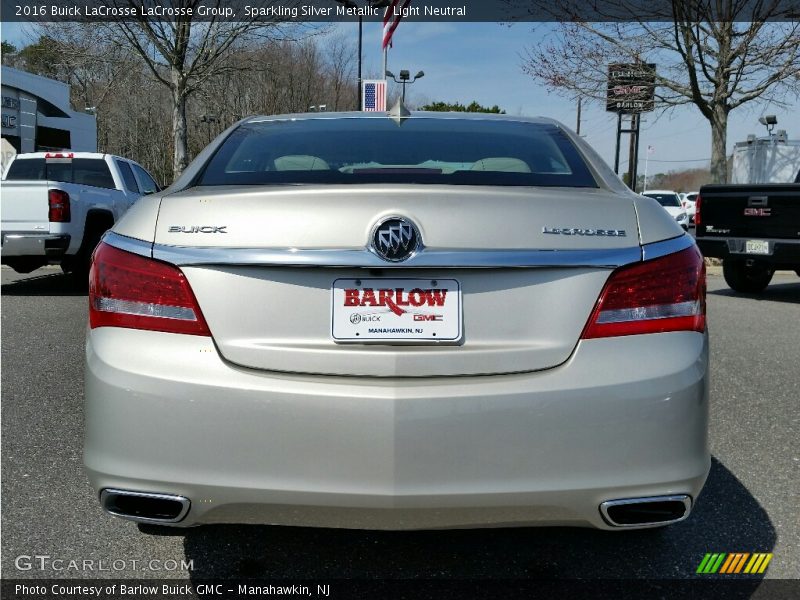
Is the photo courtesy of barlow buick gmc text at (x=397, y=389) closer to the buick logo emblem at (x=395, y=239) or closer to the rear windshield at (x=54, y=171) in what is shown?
the buick logo emblem at (x=395, y=239)

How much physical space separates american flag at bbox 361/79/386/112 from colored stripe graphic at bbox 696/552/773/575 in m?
16.6

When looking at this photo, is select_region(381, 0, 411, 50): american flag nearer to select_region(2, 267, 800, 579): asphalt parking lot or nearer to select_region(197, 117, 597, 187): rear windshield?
select_region(2, 267, 800, 579): asphalt parking lot

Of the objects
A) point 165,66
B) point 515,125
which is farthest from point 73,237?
point 165,66

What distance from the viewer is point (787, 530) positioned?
3.04m

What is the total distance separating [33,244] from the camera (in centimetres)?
944

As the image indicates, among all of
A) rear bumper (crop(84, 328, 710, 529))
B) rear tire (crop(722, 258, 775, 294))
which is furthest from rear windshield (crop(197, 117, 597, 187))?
rear tire (crop(722, 258, 775, 294))

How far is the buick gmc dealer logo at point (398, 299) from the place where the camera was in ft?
6.77

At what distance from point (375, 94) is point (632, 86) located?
19.8 ft

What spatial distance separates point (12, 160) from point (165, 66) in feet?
29.6

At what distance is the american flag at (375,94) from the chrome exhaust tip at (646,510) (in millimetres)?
17025

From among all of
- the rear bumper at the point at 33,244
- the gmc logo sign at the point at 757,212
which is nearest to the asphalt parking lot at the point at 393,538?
the rear bumper at the point at 33,244

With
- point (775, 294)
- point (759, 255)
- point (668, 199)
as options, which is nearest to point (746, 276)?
point (775, 294)

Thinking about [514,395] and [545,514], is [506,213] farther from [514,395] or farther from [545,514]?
[545,514]

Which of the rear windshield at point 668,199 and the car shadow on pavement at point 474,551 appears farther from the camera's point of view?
the rear windshield at point 668,199
